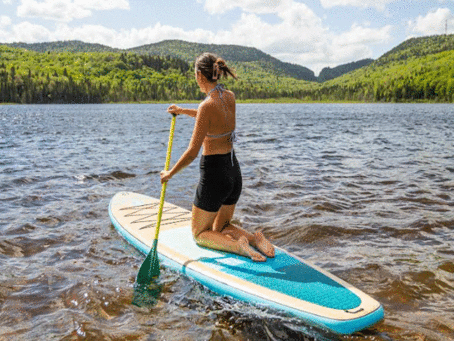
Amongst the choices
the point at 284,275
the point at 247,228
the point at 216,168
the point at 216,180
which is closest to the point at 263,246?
the point at 284,275

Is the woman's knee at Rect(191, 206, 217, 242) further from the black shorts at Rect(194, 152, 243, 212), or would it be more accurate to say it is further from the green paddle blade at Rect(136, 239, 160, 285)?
the green paddle blade at Rect(136, 239, 160, 285)

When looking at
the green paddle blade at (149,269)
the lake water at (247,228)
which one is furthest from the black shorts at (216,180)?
the lake water at (247,228)

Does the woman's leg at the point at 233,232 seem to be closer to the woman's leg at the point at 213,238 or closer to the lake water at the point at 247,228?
the woman's leg at the point at 213,238

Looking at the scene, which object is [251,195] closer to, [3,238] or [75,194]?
[75,194]

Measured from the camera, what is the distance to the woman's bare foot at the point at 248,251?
5.51m

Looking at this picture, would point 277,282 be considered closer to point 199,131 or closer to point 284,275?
point 284,275

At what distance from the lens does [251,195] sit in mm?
11570

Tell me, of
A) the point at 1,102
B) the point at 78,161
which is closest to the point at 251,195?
the point at 78,161

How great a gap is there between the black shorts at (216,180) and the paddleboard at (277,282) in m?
0.84

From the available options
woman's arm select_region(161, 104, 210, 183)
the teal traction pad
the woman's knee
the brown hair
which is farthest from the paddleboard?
the brown hair

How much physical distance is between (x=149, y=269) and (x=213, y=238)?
107cm

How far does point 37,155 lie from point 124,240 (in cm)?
1385

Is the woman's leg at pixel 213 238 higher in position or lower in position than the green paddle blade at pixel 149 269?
higher

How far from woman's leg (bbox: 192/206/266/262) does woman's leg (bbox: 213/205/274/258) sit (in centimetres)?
9
